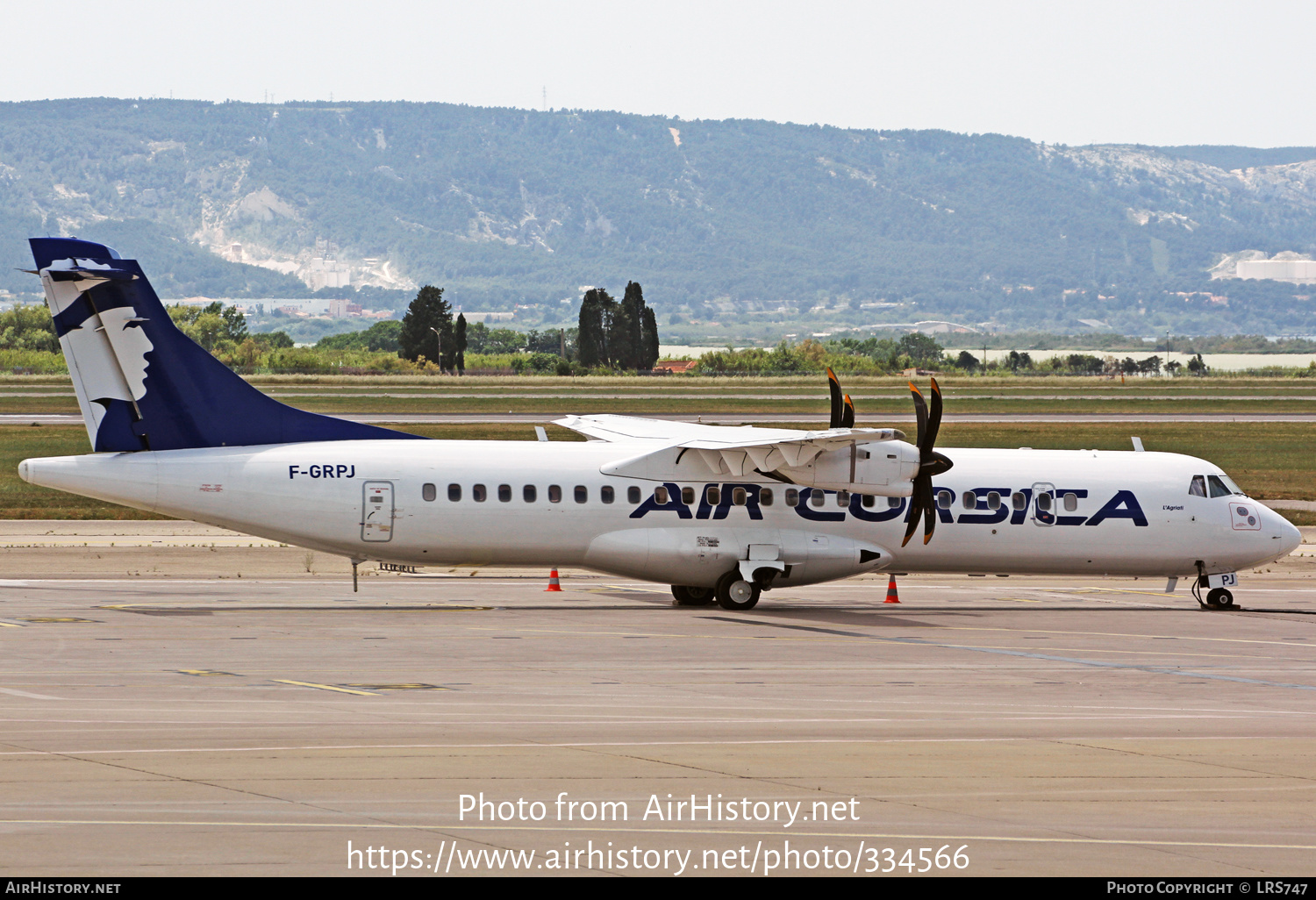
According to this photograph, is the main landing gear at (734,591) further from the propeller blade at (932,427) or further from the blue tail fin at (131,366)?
the blue tail fin at (131,366)

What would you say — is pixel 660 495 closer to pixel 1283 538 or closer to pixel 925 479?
pixel 925 479

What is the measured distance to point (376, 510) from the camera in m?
25.3

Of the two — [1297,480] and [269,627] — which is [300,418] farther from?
[1297,480]

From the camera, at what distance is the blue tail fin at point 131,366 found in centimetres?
2447

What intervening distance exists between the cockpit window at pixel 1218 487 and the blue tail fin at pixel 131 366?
60.4 feet

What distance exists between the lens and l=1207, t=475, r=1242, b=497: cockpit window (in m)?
28.6

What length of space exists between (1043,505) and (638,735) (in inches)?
585

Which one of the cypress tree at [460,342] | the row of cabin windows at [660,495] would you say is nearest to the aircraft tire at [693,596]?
the row of cabin windows at [660,495]

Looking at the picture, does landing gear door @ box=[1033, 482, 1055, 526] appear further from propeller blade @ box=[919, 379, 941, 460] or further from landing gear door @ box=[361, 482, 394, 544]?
→ landing gear door @ box=[361, 482, 394, 544]

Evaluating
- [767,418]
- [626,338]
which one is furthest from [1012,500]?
[626,338]

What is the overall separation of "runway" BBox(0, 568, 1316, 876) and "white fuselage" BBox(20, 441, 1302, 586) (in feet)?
4.04

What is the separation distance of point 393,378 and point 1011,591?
117431mm

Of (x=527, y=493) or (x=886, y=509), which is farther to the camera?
(x=886, y=509)

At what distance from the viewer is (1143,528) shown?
2805 centimetres
